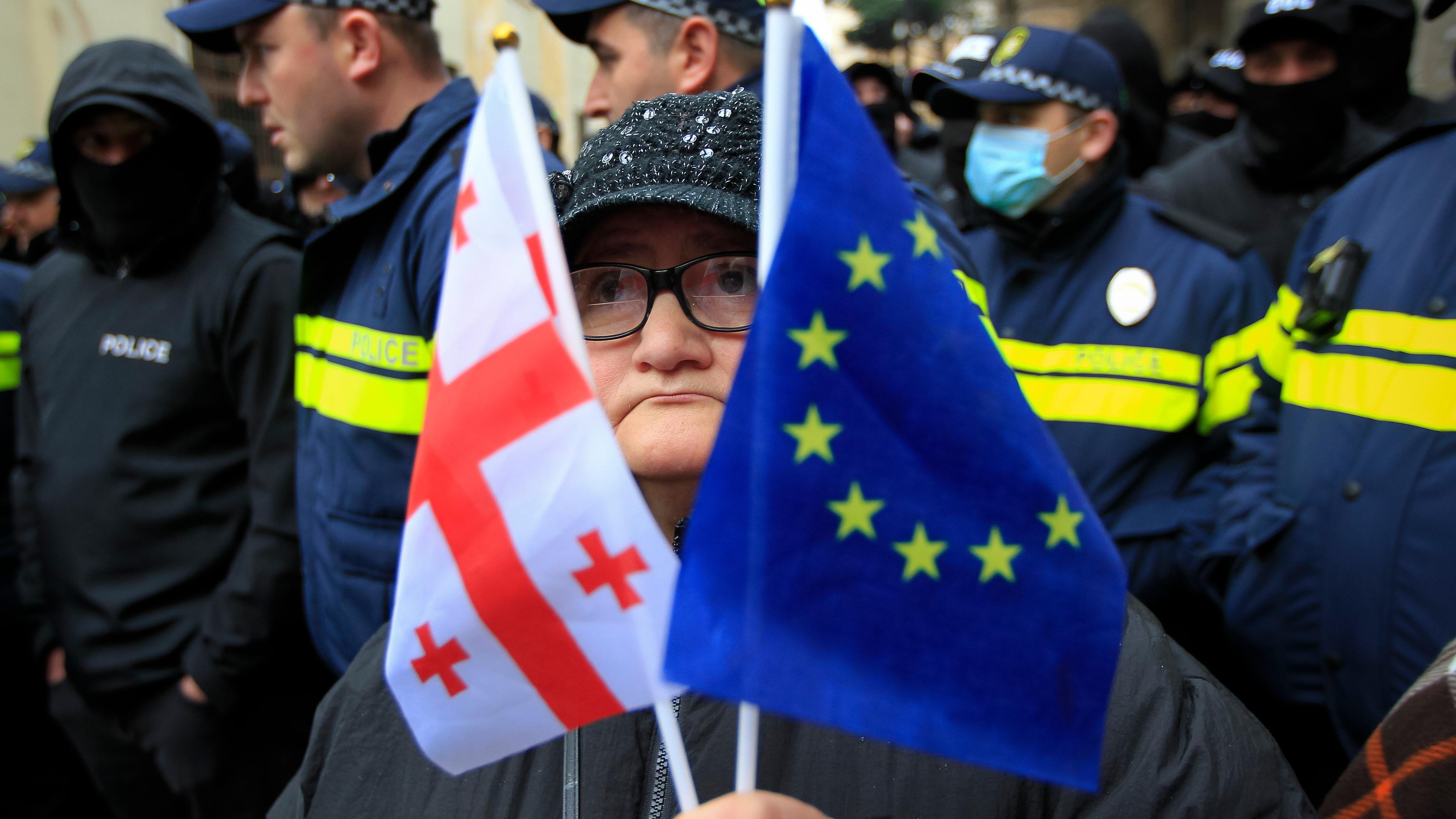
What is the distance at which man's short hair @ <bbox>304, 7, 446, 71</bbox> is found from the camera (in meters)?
2.87

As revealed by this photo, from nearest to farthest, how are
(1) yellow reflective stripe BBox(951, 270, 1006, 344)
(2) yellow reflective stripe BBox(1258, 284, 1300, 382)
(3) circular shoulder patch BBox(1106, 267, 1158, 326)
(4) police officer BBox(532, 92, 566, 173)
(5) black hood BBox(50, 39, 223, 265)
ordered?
(1) yellow reflective stripe BBox(951, 270, 1006, 344) → (2) yellow reflective stripe BBox(1258, 284, 1300, 382) → (4) police officer BBox(532, 92, 566, 173) → (3) circular shoulder patch BBox(1106, 267, 1158, 326) → (5) black hood BBox(50, 39, 223, 265)

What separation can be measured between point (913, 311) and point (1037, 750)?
17.3 inches

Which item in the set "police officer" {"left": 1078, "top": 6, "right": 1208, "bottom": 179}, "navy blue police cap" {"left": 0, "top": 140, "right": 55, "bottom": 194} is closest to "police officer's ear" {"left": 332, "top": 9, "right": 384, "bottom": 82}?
"police officer" {"left": 1078, "top": 6, "right": 1208, "bottom": 179}

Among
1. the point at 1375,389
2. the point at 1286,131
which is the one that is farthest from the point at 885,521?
the point at 1286,131

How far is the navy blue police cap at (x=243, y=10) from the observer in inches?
112

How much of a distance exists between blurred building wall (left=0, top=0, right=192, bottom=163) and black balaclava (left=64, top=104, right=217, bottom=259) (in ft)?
23.4

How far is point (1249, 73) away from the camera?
3814mm

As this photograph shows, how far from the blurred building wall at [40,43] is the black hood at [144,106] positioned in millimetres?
7038

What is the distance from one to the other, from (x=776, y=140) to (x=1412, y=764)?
3.30ft

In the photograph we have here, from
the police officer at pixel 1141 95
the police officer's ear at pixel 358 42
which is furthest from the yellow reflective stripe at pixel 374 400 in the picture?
the police officer at pixel 1141 95

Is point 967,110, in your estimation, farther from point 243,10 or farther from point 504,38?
point 504,38

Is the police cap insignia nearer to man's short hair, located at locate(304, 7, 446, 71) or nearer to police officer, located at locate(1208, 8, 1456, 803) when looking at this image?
police officer, located at locate(1208, 8, 1456, 803)

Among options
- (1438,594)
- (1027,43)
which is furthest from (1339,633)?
(1027,43)

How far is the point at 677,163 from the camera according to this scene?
4.94ft
